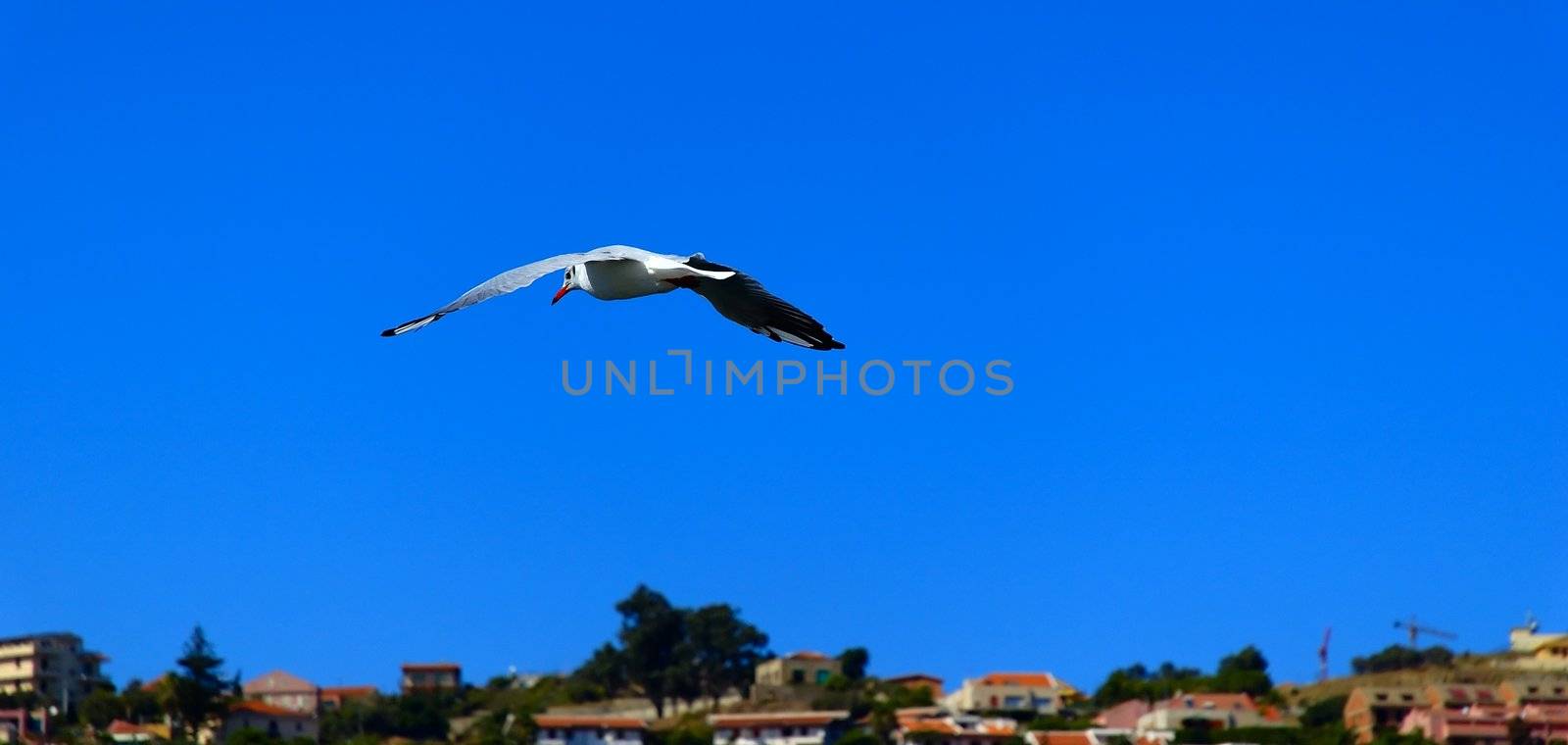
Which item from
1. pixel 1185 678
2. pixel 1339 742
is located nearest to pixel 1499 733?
pixel 1339 742

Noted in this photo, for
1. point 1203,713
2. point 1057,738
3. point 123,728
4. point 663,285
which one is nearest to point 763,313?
point 663,285

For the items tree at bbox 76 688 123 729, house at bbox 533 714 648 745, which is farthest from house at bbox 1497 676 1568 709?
tree at bbox 76 688 123 729

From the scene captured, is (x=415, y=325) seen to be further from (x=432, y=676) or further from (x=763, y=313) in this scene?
(x=432, y=676)

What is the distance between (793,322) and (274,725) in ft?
195

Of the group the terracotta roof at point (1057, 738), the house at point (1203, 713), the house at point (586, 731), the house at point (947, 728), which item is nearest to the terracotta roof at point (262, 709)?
the house at point (586, 731)

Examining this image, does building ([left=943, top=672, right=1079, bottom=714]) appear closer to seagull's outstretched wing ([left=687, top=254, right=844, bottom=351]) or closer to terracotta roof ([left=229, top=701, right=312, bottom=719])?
Answer: terracotta roof ([left=229, top=701, right=312, bottom=719])

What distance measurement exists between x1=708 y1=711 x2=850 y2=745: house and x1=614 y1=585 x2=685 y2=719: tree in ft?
43.7

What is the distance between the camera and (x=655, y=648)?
8569 centimetres

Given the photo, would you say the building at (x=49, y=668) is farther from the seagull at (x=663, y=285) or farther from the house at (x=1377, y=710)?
the seagull at (x=663, y=285)

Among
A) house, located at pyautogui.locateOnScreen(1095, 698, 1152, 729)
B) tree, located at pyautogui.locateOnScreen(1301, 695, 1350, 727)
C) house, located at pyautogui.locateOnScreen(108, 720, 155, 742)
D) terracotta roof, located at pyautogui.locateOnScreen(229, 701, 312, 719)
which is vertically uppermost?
terracotta roof, located at pyautogui.locateOnScreen(229, 701, 312, 719)

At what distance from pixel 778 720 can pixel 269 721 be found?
1738 centimetres

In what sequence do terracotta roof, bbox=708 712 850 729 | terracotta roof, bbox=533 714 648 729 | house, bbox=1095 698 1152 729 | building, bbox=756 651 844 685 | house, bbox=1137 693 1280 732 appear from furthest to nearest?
building, bbox=756 651 844 685 < house, bbox=1095 698 1152 729 < terracotta roof, bbox=533 714 648 729 < terracotta roof, bbox=708 712 850 729 < house, bbox=1137 693 1280 732

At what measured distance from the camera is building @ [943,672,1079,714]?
73812 millimetres

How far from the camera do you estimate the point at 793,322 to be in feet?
57.6
